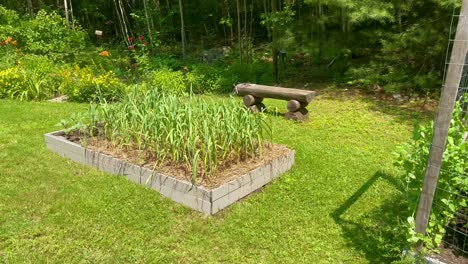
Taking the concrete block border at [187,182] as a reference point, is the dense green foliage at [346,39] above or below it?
above

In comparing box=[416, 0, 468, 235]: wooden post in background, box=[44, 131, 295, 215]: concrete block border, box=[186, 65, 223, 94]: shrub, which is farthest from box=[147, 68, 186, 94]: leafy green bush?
box=[416, 0, 468, 235]: wooden post in background

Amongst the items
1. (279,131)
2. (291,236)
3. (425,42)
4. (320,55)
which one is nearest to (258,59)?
(320,55)

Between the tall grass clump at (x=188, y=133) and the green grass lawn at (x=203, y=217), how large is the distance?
0.36 m

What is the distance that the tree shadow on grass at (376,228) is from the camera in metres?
2.49

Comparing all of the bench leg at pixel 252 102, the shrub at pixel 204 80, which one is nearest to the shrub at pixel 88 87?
the shrub at pixel 204 80

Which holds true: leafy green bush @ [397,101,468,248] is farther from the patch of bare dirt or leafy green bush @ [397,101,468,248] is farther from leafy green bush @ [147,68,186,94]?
leafy green bush @ [147,68,186,94]

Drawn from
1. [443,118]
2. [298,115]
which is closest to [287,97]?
[298,115]

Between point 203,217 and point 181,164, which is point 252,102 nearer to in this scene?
point 181,164

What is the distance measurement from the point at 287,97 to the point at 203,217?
279cm

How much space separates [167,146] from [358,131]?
2724mm

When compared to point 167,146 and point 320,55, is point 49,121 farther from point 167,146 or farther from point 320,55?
point 320,55

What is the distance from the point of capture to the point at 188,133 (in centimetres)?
336

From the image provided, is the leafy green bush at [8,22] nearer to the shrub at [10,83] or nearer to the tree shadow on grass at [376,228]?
the shrub at [10,83]

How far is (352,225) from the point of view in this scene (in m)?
2.85
